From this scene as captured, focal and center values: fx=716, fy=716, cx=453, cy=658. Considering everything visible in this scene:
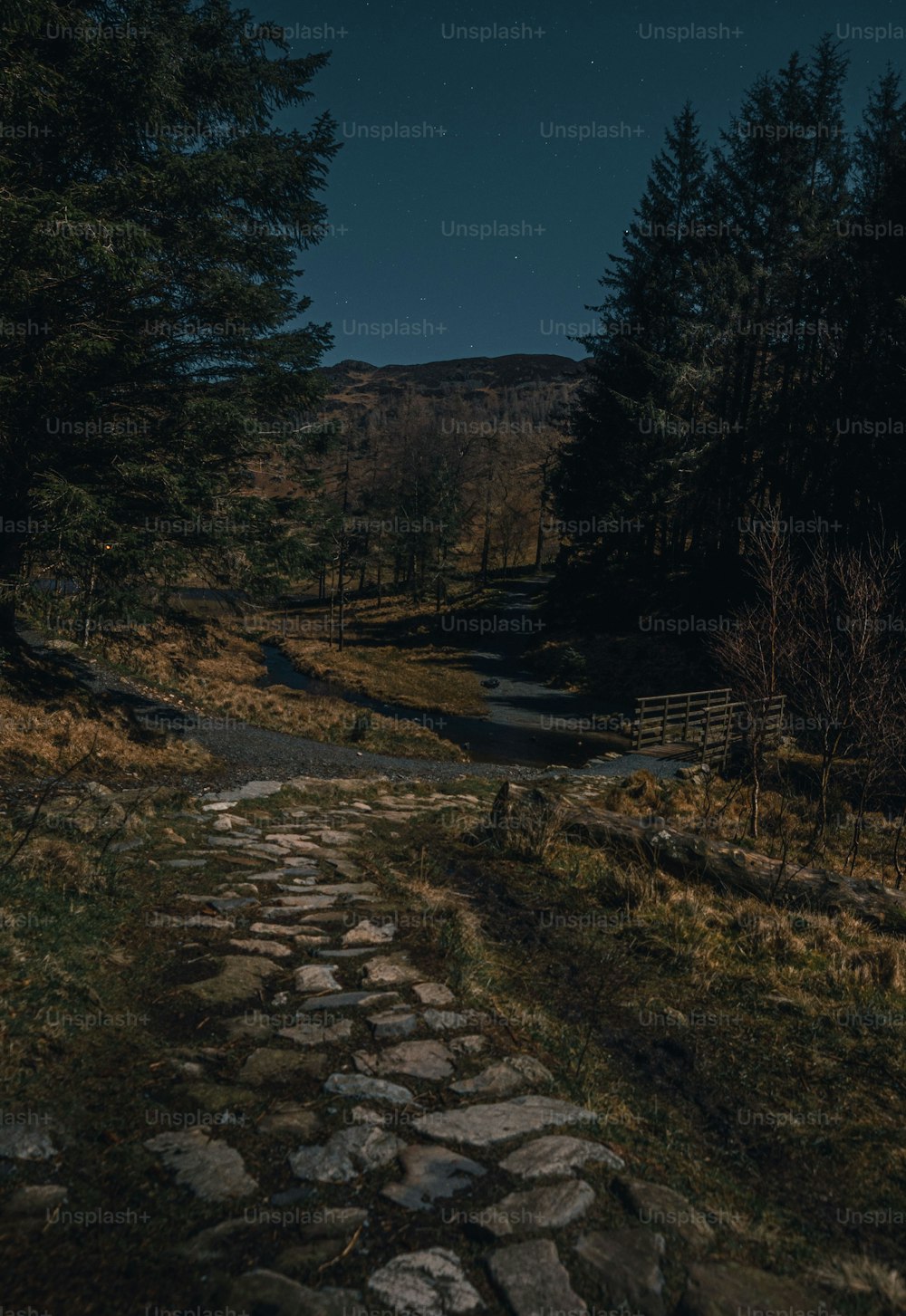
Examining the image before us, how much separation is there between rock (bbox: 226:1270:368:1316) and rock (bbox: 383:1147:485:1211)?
453 millimetres

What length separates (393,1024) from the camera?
12.6ft

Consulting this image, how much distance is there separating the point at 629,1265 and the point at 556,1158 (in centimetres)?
54

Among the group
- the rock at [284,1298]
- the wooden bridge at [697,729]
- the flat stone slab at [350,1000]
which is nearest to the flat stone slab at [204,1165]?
the rock at [284,1298]

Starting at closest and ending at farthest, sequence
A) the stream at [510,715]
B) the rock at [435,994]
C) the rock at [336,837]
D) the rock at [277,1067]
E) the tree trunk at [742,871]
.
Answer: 1. the rock at [277,1067]
2. the rock at [435,994]
3. the tree trunk at [742,871]
4. the rock at [336,837]
5. the stream at [510,715]

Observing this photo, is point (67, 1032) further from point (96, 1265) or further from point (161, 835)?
point (161, 835)

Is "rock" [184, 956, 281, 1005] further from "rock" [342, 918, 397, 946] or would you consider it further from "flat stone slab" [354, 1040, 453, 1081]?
"flat stone slab" [354, 1040, 453, 1081]

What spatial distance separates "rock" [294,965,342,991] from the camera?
14.1 ft

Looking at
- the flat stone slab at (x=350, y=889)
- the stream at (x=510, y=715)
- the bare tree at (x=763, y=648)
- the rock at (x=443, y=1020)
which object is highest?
the bare tree at (x=763, y=648)

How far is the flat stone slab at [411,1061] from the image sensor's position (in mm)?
3387

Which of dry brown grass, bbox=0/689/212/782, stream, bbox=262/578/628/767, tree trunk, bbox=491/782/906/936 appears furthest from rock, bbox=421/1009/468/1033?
stream, bbox=262/578/628/767

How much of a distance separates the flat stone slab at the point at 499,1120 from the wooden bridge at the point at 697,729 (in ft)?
57.1

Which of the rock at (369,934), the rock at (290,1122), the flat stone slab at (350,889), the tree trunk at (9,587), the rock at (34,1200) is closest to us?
the rock at (34,1200)

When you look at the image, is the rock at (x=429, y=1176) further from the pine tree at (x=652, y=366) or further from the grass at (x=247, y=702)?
the pine tree at (x=652, y=366)

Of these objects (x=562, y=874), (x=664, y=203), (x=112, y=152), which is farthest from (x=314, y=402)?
(x=664, y=203)
